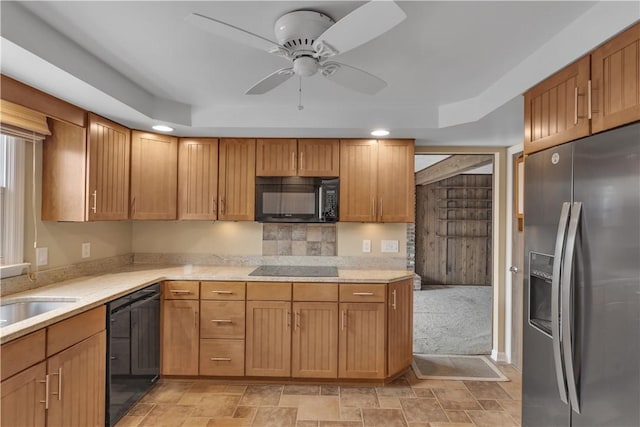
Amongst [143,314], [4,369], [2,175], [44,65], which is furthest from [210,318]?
[44,65]

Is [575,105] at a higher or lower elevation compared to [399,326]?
higher

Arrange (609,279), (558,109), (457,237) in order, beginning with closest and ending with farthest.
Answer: (609,279) → (558,109) → (457,237)

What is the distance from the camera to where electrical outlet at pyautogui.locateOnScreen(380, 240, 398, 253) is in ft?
11.5

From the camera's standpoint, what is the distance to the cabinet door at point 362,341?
113 inches

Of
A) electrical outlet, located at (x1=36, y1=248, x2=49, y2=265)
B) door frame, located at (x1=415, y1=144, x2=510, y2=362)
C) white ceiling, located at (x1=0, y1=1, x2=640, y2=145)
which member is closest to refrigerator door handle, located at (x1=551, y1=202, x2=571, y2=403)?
white ceiling, located at (x1=0, y1=1, x2=640, y2=145)

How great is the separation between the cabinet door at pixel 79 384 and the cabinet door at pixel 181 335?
2.28 ft

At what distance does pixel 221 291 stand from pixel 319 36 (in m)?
2.14

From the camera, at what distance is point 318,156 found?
3219 mm

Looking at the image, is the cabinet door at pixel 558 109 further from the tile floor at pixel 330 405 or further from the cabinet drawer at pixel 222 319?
A: the cabinet drawer at pixel 222 319

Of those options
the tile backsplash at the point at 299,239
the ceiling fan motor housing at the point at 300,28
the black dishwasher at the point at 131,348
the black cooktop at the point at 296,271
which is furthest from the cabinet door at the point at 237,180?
the ceiling fan motor housing at the point at 300,28

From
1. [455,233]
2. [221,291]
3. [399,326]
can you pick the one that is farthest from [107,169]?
[455,233]

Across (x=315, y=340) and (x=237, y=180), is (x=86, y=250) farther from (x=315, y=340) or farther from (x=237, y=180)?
(x=315, y=340)

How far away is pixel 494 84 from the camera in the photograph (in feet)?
7.73

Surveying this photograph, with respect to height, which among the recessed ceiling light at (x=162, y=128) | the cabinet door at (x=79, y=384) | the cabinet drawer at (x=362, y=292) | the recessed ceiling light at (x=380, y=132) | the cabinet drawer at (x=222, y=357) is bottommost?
the cabinet drawer at (x=222, y=357)
